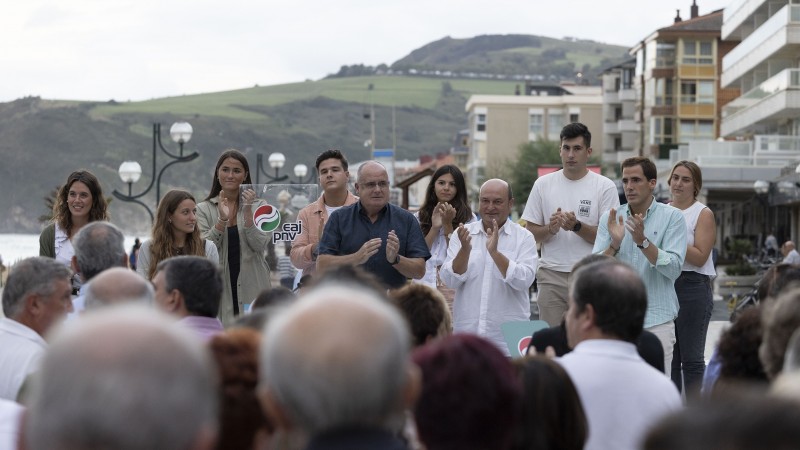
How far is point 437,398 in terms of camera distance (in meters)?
3.81

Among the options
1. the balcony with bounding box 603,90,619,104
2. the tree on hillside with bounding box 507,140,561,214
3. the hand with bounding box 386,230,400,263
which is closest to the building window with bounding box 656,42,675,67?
the tree on hillside with bounding box 507,140,561,214

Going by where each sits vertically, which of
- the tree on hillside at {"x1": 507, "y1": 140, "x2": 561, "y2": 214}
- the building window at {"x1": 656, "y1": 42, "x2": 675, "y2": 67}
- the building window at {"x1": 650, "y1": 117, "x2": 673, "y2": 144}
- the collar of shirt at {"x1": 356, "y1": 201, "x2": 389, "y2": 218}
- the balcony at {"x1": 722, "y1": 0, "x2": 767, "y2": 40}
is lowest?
the tree on hillside at {"x1": 507, "y1": 140, "x2": 561, "y2": 214}

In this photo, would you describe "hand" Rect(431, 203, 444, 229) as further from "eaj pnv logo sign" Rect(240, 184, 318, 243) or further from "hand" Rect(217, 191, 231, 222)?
"hand" Rect(217, 191, 231, 222)

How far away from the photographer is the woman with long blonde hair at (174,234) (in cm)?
998

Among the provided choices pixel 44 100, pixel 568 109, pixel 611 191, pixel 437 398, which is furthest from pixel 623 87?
pixel 437 398

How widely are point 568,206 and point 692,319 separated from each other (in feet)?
4.29

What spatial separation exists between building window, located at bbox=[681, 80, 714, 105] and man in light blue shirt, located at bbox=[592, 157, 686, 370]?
9104 centimetres

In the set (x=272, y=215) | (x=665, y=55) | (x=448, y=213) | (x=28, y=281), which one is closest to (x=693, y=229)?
(x=448, y=213)

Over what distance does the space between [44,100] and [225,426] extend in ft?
610

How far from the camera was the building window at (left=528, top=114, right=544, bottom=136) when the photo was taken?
134250 mm

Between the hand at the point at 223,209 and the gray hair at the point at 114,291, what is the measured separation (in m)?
5.08

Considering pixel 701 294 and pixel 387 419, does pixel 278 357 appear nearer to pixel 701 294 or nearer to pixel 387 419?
pixel 387 419

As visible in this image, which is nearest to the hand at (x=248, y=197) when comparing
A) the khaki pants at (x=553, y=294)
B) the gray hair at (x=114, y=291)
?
the khaki pants at (x=553, y=294)

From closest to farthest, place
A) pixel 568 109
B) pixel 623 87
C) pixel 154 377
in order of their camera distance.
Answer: pixel 154 377, pixel 623 87, pixel 568 109
